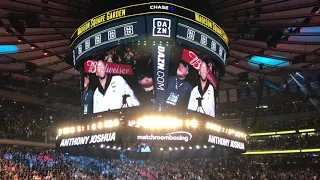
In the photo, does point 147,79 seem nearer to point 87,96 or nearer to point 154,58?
point 154,58

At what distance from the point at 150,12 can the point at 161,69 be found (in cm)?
217

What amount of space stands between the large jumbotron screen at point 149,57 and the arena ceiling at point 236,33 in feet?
3.63

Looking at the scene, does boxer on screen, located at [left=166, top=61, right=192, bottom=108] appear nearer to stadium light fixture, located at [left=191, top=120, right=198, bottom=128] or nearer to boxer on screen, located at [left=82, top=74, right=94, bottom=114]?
stadium light fixture, located at [left=191, top=120, right=198, bottom=128]

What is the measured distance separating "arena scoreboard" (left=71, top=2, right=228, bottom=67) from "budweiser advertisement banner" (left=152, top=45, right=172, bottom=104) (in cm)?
37

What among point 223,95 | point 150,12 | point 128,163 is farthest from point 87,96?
point 128,163

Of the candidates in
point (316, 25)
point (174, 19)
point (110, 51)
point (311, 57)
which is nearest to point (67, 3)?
point (110, 51)

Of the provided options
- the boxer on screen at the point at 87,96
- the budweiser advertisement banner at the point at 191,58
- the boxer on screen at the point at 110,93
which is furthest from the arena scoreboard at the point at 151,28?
the boxer on screen at the point at 110,93

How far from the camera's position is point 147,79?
13883 mm

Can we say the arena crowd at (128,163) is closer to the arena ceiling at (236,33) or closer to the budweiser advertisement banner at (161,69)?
the arena ceiling at (236,33)

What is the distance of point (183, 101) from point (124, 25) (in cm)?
373

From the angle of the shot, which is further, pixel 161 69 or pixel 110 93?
pixel 110 93

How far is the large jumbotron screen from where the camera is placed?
13.6 meters

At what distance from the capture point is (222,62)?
15.8 meters

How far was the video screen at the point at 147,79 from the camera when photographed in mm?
13789
